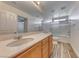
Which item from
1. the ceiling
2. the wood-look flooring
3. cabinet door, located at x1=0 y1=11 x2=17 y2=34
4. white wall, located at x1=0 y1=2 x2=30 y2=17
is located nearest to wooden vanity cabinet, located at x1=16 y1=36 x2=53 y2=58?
cabinet door, located at x1=0 y1=11 x2=17 y2=34

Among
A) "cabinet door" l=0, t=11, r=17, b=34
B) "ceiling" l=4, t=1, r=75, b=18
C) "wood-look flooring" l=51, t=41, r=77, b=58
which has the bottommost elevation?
"wood-look flooring" l=51, t=41, r=77, b=58

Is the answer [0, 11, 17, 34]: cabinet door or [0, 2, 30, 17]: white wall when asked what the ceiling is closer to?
[0, 2, 30, 17]: white wall

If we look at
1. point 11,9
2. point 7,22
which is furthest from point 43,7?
point 7,22

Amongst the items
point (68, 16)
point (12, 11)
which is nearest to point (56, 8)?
point (68, 16)

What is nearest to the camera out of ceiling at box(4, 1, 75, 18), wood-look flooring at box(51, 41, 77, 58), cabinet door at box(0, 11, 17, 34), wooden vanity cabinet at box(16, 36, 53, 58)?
wooden vanity cabinet at box(16, 36, 53, 58)

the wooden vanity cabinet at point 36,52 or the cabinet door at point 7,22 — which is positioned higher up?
the cabinet door at point 7,22

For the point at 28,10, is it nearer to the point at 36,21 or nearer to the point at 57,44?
the point at 36,21

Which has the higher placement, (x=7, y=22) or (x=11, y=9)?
(x=11, y=9)

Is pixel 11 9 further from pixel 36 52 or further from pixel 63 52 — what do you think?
pixel 63 52

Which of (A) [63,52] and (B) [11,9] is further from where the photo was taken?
(A) [63,52]

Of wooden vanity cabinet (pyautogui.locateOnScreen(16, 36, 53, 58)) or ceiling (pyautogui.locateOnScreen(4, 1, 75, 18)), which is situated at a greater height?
ceiling (pyautogui.locateOnScreen(4, 1, 75, 18))

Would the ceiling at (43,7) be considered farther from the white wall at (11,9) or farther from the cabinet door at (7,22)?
the cabinet door at (7,22)

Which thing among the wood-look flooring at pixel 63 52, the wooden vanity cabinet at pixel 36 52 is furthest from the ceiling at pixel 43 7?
the wood-look flooring at pixel 63 52

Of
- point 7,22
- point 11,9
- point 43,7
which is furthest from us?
point 43,7
